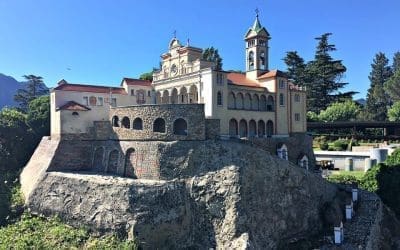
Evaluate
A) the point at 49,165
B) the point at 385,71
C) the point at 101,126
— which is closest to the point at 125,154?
the point at 101,126

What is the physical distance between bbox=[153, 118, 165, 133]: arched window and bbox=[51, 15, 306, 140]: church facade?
Answer: 7.57ft

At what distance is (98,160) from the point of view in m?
33.1

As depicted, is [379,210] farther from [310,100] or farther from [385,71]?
[385,71]

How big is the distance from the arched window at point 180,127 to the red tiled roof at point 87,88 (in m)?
10.5

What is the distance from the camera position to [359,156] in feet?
148

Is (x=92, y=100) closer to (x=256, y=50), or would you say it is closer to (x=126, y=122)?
(x=126, y=122)

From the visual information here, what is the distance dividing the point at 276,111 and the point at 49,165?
2152 centimetres

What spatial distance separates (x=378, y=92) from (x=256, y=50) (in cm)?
5570

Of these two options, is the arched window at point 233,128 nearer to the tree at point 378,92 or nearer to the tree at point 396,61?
the tree at point 378,92

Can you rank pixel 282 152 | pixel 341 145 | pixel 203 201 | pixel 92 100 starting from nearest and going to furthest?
pixel 203 201, pixel 282 152, pixel 92 100, pixel 341 145

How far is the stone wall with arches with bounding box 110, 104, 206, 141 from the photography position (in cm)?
2919

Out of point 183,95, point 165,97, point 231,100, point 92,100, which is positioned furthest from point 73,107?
point 231,100

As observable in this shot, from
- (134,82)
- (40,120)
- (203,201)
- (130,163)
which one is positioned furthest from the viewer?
(40,120)

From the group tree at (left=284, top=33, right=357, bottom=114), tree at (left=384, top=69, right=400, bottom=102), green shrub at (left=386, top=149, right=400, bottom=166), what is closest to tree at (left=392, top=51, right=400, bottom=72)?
tree at (left=384, top=69, right=400, bottom=102)
